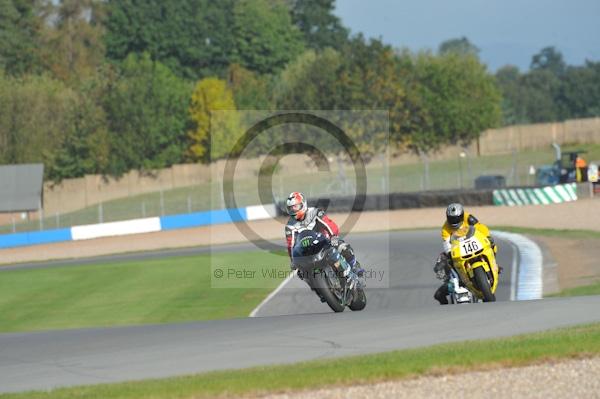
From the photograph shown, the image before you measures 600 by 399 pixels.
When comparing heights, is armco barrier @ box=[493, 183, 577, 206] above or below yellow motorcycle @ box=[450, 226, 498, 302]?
above

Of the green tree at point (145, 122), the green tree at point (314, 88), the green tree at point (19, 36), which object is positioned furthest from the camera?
the green tree at point (19, 36)

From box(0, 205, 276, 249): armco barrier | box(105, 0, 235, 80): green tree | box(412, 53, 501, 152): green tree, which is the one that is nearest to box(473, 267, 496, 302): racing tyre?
box(0, 205, 276, 249): armco barrier

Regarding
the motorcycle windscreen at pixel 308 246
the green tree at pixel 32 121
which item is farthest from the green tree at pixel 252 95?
the motorcycle windscreen at pixel 308 246

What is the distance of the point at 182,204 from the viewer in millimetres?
57719

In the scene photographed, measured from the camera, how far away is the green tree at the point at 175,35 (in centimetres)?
11019

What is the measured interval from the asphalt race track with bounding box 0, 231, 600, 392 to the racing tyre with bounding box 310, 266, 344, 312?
2.51 ft

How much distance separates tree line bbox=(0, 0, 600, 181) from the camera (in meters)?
78.4

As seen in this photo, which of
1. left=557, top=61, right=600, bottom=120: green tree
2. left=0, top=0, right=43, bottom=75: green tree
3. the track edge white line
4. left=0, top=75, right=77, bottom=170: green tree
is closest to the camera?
the track edge white line

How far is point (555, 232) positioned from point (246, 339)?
24034mm

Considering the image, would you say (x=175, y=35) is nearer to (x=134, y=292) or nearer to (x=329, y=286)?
(x=134, y=292)

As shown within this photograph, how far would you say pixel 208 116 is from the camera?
8138 cm

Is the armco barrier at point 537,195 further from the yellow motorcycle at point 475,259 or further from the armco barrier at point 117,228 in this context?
the yellow motorcycle at point 475,259

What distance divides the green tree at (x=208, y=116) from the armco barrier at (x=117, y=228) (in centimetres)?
2223

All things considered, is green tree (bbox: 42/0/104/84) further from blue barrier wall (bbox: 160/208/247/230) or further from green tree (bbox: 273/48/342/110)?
blue barrier wall (bbox: 160/208/247/230)
